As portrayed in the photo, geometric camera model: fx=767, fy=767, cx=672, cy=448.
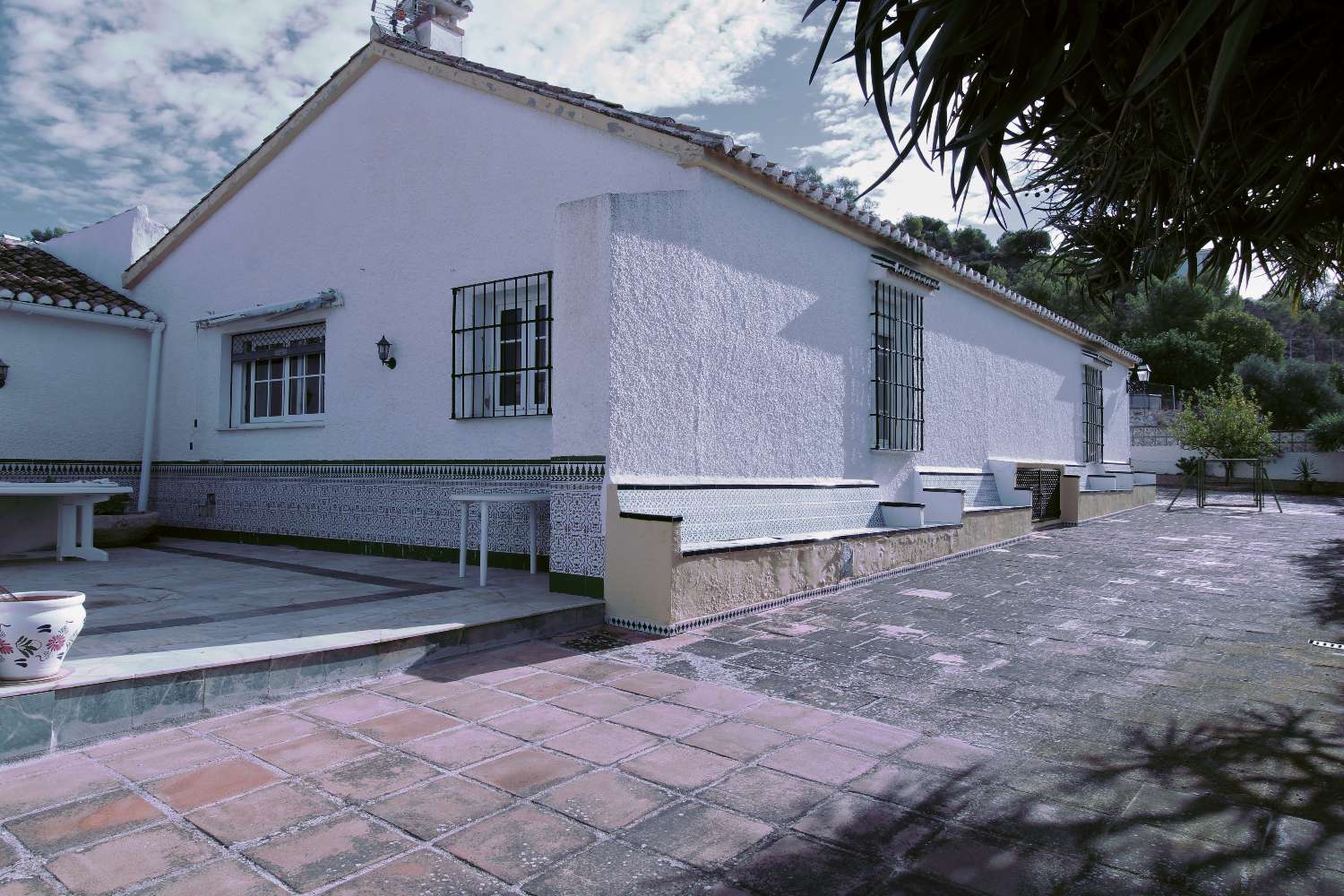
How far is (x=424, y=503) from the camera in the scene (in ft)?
23.6

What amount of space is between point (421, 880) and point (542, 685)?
175 cm

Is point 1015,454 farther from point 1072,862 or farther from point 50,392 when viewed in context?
point 50,392

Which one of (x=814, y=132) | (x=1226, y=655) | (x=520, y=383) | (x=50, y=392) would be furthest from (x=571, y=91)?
(x=50, y=392)

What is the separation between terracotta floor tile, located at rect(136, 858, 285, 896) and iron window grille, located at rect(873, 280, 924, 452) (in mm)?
7278

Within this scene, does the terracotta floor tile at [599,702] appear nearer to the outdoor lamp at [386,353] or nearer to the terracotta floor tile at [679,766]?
the terracotta floor tile at [679,766]

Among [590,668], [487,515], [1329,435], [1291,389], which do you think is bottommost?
[590,668]

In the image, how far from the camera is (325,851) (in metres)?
2.10

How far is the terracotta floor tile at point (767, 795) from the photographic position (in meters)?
2.37

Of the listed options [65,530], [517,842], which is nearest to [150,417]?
[65,530]

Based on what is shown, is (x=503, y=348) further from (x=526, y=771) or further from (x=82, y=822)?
(x=82, y=822)

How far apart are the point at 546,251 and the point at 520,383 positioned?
116 cm

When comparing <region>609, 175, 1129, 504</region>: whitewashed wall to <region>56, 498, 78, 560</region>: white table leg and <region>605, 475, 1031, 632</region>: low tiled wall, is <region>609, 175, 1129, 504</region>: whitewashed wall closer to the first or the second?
<region>605, 475, 1031, 632</region>: low tiled wall

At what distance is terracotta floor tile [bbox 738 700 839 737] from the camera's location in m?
3.14

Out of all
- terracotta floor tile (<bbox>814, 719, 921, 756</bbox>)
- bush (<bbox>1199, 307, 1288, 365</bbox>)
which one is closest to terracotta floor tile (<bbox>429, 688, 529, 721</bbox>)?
terracotta floor tile (<bbox>814, 719, 921, 756</bbox>)
